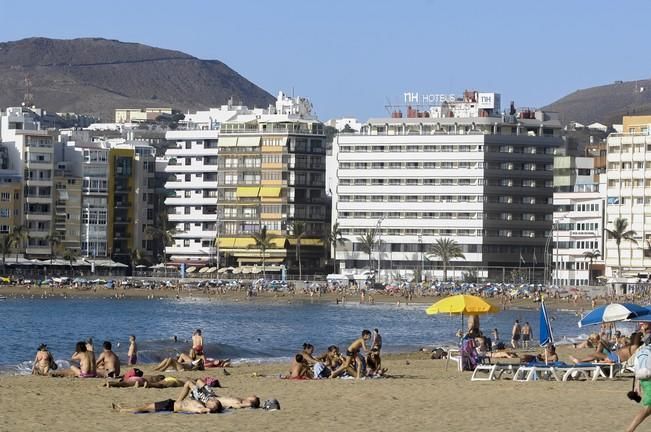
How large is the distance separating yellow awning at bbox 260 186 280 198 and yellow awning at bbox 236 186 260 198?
603mm

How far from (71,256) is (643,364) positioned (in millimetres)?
122940

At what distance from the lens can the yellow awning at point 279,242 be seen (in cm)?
14112

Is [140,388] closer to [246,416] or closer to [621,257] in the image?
[246,416]

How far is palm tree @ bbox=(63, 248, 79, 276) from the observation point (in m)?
138

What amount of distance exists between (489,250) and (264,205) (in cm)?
2127

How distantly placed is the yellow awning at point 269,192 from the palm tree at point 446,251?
1533 centimetres

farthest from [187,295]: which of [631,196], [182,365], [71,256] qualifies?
[182,365]

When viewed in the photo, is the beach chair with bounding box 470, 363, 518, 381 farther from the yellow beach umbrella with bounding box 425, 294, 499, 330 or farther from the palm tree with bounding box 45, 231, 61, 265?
the palm tree with bounding box 45, 231, 61, 265

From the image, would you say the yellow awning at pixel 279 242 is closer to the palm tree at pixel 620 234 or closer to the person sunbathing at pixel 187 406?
the palm tree at pixel 620 234

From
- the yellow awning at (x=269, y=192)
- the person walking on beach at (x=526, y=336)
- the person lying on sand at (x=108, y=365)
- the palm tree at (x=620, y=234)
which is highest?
the yellow awning at (x=269, y=192)

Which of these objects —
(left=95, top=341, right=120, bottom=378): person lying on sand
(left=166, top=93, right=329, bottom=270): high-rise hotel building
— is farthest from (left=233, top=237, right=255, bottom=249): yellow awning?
(left=95, top=341, right=120, bottom=378): person lying on sand

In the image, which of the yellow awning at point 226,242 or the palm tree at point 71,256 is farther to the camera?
the yellow awning at point 226,242

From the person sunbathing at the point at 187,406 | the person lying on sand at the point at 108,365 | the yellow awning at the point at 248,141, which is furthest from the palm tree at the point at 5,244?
the person sunbathing at the point at 187,406

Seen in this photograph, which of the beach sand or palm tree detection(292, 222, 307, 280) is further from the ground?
palm tree detection(292, 222, 307, 280)
